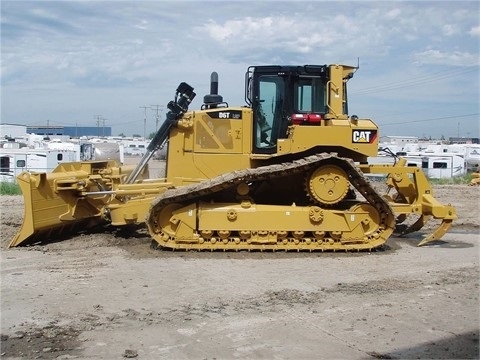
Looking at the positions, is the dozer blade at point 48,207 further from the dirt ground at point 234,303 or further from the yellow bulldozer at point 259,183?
the dirt ground at point 234,303

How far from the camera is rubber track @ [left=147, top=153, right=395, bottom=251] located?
383 inches

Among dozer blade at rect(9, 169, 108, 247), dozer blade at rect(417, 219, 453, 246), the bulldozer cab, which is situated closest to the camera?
dozer blade at rect(9, 169, 108, 247)

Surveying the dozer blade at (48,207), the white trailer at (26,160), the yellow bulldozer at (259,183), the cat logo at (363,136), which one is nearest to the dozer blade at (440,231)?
the yellow bulldozer at (259,183)

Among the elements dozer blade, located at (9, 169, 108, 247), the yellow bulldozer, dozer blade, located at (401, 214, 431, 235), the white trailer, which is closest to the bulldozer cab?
the yellow bulldozer

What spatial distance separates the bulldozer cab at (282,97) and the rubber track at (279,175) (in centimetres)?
78

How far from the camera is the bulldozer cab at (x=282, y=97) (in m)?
10.5

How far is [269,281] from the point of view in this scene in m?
7.99

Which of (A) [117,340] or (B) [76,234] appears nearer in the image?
(A) [117,340]

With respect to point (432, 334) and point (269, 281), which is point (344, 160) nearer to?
point (269, 281)

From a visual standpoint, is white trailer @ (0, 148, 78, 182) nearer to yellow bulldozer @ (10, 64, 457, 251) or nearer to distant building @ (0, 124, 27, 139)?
yellow bulldozer @ (10, 64, 457, 251)

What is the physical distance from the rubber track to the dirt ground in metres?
0.21

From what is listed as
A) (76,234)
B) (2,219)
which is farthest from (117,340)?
(2,219)

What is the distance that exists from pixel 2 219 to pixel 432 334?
10.9 metres

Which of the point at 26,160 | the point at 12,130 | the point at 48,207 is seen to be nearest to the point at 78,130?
the point at 12,130
